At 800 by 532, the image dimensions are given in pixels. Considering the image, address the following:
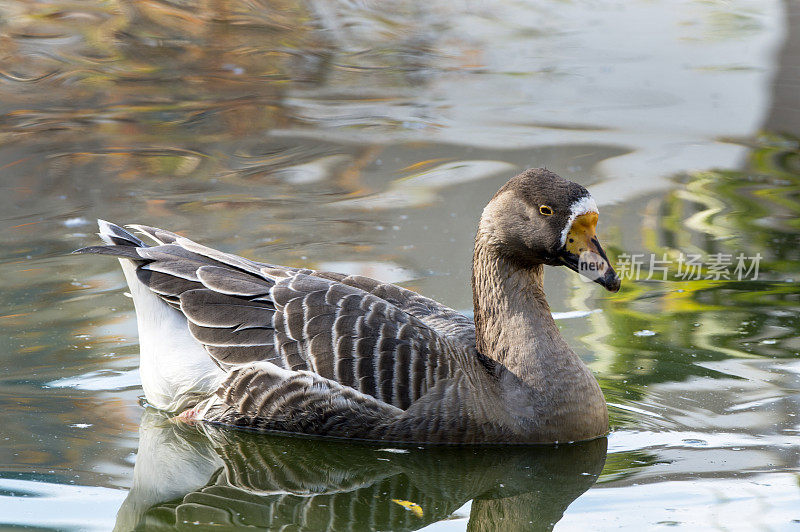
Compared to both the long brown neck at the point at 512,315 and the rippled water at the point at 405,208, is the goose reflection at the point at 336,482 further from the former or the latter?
the long brown neck at the point at 512,315

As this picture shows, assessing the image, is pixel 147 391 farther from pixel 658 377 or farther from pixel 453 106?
pixel 453 106

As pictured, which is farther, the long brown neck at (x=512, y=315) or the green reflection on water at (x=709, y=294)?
the green reflection on water at (x=709, y=294)

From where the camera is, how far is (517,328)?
605 centimetres

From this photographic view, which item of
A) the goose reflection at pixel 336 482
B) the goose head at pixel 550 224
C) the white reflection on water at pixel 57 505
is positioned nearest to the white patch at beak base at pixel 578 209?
the goose head at pixel 550 224

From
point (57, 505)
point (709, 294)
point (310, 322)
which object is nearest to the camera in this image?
point (57, 505)

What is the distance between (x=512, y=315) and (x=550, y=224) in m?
0.62

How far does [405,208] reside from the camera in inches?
409

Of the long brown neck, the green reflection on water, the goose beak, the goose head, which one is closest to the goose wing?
the long brown neck

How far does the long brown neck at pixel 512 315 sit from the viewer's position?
599 centimetres

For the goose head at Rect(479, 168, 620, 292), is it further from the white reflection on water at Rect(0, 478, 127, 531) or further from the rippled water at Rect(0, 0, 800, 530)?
the white reflection on water at Rect(0, 478, 127, 531)

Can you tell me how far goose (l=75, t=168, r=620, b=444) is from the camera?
5.79 m

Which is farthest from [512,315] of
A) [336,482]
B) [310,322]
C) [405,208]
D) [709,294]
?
[405,208]

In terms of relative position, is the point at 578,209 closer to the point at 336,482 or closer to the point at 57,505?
the point at 336,482

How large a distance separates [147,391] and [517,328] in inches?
89.6
